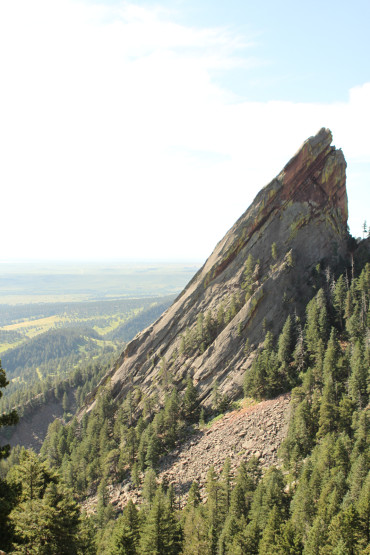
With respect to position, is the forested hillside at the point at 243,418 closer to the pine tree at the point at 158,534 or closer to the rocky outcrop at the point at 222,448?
the pine tree at the point at 158,534

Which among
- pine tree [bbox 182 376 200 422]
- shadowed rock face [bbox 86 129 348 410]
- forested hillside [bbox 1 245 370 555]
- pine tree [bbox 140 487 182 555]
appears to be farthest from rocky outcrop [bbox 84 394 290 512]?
pine tree [bbox 140 487 182 555]

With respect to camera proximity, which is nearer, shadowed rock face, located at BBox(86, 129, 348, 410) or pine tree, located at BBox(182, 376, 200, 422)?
A: pine tree, located at BBox(182, 376, 200, 422)

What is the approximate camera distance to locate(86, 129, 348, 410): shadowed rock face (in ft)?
253

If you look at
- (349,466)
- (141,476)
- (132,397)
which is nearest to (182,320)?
(132,397)

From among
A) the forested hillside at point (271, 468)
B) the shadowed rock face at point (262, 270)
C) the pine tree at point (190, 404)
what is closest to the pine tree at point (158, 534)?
the forested hillside at point (271, 468)

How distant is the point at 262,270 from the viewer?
3292 inches

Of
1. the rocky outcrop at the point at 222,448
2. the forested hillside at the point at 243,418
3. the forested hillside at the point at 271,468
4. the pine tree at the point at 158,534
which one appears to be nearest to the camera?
the forested hillside at the point at 243,418

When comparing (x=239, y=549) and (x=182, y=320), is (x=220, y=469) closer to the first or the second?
(x=239, y=549)

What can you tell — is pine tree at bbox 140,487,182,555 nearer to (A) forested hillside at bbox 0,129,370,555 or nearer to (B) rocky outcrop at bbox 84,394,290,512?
(A) forested hillside at bbox 0,129,370,555

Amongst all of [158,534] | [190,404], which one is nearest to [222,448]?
[190,404]

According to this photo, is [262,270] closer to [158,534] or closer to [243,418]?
[243,418]

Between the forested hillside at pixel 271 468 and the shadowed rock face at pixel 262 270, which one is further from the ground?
the shadowed rock face at pixel 262 270

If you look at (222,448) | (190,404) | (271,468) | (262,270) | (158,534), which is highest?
(262,270)

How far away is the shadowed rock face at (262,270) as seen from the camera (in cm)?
7719
